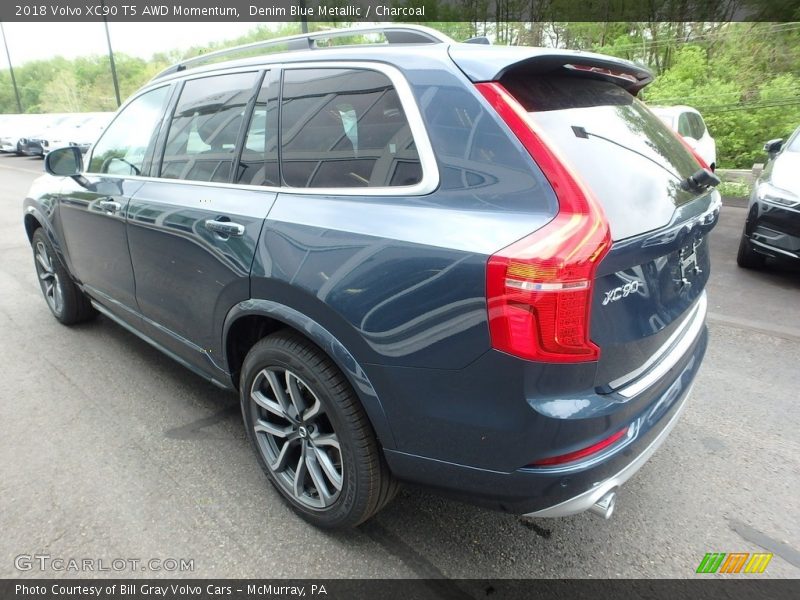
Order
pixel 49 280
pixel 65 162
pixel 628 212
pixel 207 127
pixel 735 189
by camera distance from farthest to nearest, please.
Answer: pixel 735 189 → pixel 49 280 → pixel 65 162 → pixel 207 127 → pixel 628 212

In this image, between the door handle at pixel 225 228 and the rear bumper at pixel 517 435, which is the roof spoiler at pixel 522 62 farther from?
the door handle at pixel 225 228

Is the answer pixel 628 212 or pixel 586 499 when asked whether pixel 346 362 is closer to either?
pixel 586 499

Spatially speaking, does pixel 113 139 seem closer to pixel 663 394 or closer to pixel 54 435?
pixel 54 435

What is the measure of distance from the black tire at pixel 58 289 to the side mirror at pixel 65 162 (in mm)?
736

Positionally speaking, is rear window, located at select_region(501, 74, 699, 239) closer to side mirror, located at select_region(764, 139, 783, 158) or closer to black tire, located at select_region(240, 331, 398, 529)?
black tire, located at select_region(240, 331, 398, 529)

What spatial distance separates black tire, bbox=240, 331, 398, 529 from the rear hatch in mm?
879

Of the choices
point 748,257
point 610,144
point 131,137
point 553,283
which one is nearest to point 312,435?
point 553,283

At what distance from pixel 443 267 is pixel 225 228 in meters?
1.11

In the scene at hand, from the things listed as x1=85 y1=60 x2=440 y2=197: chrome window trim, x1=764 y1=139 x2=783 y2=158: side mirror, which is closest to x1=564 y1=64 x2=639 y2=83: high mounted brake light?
x1=85 y1=60 x2=440 y2=197: chrome window trim

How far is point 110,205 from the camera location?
3.16 meters

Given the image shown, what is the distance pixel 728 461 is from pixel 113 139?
4.06m

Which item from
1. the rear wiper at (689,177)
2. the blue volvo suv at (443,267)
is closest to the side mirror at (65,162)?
the blue volvo suv at (443,267)

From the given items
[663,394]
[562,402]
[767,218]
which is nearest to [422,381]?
[562,402]

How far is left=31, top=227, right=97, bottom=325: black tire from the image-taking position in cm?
420
